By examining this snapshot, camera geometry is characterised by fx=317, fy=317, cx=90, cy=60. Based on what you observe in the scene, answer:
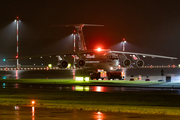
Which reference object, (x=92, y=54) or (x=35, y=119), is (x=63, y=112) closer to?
(x=35, y=119)

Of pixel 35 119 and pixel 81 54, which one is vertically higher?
pixel 81 54

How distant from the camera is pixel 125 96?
2108 centimetres

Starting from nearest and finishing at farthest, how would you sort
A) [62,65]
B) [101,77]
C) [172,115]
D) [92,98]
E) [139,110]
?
[172,115] < [139,110] < [92,98] < [101,77] < [62,65]

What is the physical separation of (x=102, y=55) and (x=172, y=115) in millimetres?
39398

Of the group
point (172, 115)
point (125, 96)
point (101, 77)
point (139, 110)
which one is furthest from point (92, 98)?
point (101, 77)

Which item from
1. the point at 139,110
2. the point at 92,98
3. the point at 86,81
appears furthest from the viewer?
the point at 86,81

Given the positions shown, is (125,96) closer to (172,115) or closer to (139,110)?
(139,110)

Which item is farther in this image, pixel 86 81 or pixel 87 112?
pixel 86 81

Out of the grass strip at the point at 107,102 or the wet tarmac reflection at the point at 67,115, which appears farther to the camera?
the grass strip at the point at 107,102

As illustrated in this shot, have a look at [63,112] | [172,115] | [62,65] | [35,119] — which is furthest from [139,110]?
[62,65]

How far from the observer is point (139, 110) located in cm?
1462

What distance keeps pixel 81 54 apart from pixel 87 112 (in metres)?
39.7

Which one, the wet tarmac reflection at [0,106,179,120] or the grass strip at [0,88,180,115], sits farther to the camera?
the grass strip at [0,88,180,115]

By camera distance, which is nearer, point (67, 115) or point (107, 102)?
point (67, 115)
